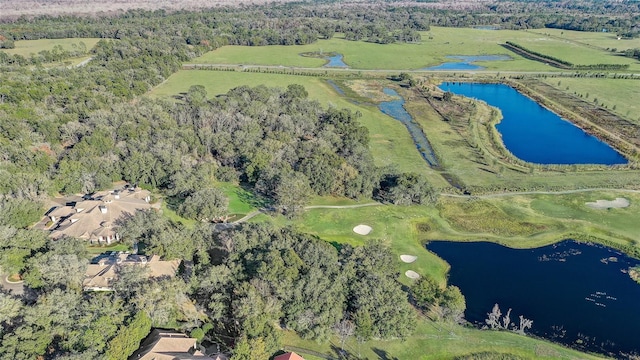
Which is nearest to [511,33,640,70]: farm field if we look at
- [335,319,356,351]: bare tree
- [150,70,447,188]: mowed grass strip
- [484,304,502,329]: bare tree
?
[150,70,447,188]: mowed grass strip

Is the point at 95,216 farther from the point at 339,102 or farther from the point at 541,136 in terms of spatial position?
the point at 541,136

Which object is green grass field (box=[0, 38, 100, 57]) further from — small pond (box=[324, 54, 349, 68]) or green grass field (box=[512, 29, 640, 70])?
green grass field (box=[512, 29, 640, 70])

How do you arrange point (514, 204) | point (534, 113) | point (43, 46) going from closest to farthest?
point (514, 204), point (534, 113), point (43, 46)

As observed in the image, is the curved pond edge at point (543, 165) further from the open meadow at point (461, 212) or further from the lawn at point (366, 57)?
the lawn at point (366, 57)

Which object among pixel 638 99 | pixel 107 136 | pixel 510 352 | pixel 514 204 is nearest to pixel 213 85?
→ pixel 107 136

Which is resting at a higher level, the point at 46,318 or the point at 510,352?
the point at 46,318

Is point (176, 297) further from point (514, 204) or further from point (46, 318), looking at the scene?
point (514, 204)

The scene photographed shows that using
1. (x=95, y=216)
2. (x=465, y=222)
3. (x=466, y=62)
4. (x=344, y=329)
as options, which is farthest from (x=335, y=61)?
(x=344, y=329)
